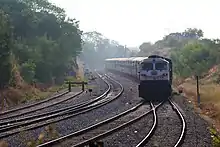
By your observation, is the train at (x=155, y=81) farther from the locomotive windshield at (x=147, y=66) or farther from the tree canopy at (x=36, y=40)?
the tree canopy at (x=36, y=40)

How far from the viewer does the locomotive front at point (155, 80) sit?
26.5 m

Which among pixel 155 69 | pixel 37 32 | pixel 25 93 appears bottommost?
pixel 25 93

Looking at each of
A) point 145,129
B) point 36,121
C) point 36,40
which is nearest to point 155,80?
point 36,121

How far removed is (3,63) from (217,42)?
37642 millimetres

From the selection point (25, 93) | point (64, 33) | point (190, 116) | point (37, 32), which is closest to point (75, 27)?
point (64, 33)

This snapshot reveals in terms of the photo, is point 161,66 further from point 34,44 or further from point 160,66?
Answer: point 34,44

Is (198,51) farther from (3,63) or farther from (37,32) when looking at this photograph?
(3,63)

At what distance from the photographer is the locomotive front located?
2652 centimetres

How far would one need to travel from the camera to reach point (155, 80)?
26703mm

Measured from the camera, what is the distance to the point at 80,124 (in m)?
16.8

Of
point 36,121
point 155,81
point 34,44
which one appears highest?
point 34,44

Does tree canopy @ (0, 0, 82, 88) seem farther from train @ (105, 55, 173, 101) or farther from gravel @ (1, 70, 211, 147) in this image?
gravel @ (1, 70, 211, 147)

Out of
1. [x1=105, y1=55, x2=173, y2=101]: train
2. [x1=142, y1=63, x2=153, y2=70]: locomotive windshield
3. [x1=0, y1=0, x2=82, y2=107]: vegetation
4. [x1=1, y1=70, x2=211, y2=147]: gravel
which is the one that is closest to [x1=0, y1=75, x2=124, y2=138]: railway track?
[x1=1, y1=70, x2=211, y2=147]: gravel

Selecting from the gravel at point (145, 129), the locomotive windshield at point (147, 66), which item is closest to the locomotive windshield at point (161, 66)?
the locomotive windshield at point (147, 66)
